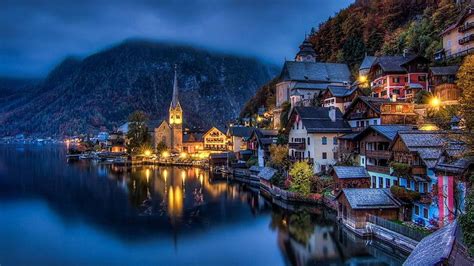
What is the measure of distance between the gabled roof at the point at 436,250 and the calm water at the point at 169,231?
702 centimetres

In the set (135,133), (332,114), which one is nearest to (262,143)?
(332,114)

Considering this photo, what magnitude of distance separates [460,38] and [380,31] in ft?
137

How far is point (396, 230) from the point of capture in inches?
1043

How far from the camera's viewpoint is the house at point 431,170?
24359 mm

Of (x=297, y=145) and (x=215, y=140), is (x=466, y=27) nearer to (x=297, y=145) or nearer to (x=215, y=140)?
(x=297, y=145)

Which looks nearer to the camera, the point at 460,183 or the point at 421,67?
the point at 460,183

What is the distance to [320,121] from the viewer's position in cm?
5012

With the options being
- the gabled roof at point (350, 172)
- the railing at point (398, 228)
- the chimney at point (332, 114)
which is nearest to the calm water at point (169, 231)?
the railing at point (398, 228)

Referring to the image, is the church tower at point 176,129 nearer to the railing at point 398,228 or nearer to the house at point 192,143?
the house at point 192,143

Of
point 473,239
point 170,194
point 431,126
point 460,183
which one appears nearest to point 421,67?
point 431,126

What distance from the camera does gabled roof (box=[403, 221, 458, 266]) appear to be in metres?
14.8

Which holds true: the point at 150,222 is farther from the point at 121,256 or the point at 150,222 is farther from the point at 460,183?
the point at 460,183

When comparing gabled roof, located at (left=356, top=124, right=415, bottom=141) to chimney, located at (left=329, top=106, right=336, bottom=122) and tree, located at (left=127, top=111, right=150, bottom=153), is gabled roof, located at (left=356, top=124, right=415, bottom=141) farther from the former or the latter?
tree, located at (left=127, top=111, right=150, bottom=153)

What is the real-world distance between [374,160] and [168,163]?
7076cm
